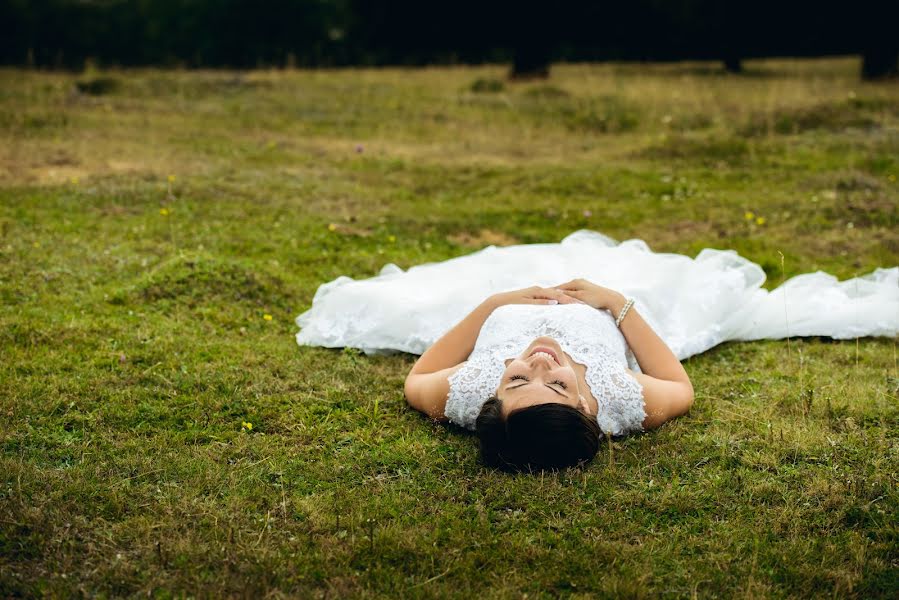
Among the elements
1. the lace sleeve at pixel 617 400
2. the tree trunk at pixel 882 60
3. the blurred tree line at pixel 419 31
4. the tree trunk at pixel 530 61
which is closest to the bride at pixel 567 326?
the lace sleeve at pixel 617 400

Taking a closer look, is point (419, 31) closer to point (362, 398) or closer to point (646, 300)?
point (646, 300)

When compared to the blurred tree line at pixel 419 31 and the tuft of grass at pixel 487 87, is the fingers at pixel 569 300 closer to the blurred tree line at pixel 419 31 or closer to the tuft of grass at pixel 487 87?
the tuft of grass at pixel 487 87

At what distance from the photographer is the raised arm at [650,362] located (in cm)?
530

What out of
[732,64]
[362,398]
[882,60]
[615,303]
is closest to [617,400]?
[615,303]

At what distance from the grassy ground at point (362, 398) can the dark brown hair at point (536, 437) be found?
6.1 inches

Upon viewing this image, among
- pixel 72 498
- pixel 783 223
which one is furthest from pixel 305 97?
Result: pixel 72 498

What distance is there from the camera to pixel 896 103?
1617 centimetres

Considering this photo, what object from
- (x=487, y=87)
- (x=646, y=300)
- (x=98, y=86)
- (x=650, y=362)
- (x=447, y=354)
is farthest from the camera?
(x=487, y=87)

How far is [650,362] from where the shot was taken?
5719mm

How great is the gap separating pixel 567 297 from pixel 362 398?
5.44 feet

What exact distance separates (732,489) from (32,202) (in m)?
8.75

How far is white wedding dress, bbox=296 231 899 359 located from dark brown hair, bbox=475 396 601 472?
199cm

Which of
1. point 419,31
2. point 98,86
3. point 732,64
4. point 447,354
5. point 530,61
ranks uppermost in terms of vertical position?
point 419,31

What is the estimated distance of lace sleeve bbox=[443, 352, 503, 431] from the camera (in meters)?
5.05
